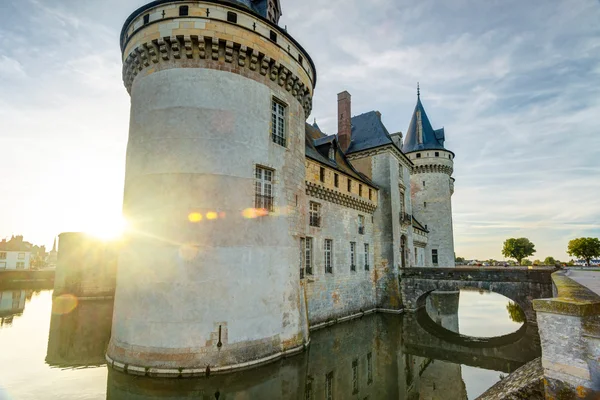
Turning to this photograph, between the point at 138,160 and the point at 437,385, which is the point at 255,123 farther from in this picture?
the point at 437,385

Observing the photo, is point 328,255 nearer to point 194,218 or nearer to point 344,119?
point 194,218

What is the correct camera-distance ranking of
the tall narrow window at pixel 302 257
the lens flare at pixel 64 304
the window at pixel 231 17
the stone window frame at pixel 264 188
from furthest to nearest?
the lens flare at pixel 64 304 < the tall narrow window at pixel 302 257 < the stone window frame at pixel 264 188 < the window at pixel 231 17

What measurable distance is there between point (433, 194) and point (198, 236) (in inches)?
1074

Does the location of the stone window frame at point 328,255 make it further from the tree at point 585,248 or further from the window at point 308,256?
the tree at point 585,248

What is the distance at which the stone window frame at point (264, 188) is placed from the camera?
35.1ft

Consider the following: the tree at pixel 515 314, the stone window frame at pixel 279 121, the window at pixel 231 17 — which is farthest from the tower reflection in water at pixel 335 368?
the window at pixel 231 17

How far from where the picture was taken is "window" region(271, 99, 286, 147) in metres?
11.6

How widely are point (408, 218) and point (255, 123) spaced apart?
16.5 m

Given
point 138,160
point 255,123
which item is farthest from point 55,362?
point 255,123

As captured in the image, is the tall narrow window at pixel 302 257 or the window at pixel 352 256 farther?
the window at pixel 352 256

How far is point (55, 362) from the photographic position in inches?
414

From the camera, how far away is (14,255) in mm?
49719

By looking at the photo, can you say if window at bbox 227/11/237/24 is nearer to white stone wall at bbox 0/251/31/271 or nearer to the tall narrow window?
the tall narrow window

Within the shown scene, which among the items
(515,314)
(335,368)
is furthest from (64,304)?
(515,314)
